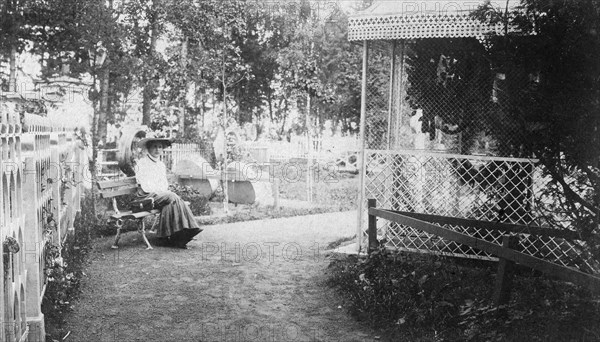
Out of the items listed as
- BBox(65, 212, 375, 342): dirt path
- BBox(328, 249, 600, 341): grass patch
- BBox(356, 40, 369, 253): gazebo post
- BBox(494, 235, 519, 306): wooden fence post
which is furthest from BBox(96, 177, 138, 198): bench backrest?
BBox(494, 235, 519, 306): wooden fence post

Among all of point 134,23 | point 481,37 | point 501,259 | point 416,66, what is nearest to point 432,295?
point 501,259

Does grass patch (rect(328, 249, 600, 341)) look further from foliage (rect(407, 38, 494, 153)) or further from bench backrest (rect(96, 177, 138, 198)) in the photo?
bench backrest (rect(96, 177, 138, 198))

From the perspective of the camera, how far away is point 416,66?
8.95 meters

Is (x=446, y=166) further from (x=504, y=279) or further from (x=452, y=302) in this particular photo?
(x=504, y=279)

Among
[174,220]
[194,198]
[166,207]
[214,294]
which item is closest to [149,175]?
[166,207]

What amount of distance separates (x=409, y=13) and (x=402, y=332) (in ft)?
14.0

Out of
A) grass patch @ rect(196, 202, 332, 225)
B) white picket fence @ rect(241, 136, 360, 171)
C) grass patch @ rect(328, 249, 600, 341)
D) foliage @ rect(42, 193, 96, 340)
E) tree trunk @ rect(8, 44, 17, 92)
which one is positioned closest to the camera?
grass patch @ rect(328, 249, 600, 341)

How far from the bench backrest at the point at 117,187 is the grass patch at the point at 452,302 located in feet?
12.9

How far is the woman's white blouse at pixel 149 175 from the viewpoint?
935 centimetres

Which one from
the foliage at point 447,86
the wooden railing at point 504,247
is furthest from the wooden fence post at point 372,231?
the foliage at point 447,86

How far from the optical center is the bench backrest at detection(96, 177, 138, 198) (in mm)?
8961

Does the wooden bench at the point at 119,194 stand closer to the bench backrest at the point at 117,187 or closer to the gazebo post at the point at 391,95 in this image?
the bench backrest at the point at 117,187

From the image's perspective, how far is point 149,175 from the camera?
9.47 meters

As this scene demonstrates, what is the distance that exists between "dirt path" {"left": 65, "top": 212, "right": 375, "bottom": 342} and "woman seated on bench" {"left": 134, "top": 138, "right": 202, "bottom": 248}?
269 millimetres
